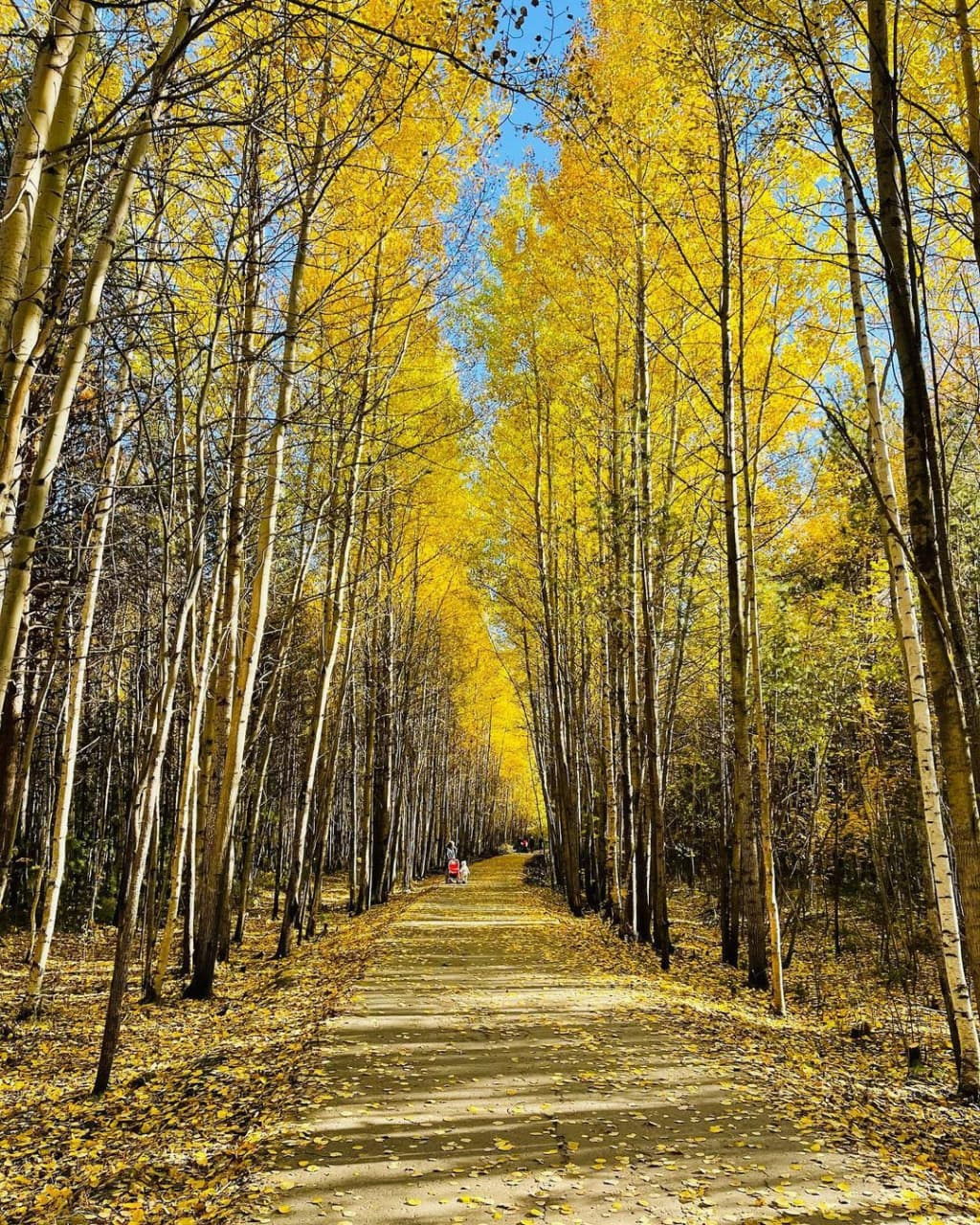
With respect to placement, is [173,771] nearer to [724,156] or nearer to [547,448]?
[547,448]

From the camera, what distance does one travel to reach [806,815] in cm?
1115

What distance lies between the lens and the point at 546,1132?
13.5 ft

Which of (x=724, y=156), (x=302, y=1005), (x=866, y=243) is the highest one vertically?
(x=724, y=156)

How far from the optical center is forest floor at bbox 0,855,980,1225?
3.37 metres

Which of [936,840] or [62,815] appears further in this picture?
[62,815]

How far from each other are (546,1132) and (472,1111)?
502mm

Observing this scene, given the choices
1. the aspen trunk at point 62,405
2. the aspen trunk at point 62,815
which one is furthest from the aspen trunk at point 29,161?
the aspen trunk at point 62,815

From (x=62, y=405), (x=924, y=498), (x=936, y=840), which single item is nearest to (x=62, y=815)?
(x=62, y=405)

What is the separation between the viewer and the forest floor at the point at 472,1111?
337 cm

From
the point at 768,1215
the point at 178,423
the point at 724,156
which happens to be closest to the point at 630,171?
the point at 724,156

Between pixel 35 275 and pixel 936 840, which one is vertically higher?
pixel 35 275

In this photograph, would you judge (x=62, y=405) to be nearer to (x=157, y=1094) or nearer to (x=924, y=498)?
(x=924, y=498)

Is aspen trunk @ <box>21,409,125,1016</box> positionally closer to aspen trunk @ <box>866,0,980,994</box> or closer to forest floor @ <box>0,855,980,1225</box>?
forest floor @ <box>0,855,980,1225</box>

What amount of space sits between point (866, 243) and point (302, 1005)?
9247 mm
